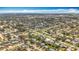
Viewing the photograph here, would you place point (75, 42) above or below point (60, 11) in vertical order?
below

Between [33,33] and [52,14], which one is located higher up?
[52,14]
